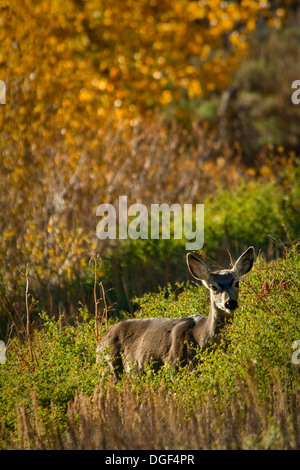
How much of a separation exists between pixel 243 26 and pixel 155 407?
22.3 m

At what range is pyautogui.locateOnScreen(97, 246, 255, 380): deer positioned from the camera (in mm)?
7152

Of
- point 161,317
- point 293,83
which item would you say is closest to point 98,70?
point 293,83

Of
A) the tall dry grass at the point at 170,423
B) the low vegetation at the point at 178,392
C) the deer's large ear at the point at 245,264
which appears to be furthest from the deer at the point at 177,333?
the tall dry grass at the point at 170,423

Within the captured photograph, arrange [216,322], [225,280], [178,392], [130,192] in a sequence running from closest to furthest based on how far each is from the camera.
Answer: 1. [178,392]
2. [225,280]
3. [216,322]
4. [130,192]

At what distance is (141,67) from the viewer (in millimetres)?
19688

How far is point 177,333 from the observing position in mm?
7336

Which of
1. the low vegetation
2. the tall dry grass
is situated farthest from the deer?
the tall dry grass

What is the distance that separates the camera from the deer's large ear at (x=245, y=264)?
7348mm

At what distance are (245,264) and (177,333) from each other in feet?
3.14

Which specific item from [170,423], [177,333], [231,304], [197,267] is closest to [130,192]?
[197,267]

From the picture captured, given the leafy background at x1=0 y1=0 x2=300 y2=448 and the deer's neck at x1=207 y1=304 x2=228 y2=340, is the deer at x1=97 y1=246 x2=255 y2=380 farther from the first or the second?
the leafy background at x1=0 y1=0 x2=300 y2=448

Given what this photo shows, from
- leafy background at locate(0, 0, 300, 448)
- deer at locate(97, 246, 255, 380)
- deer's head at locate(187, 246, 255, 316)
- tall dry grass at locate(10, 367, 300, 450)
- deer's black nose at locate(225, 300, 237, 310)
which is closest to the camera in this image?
tall dry grass at locate(10, 367, 300, 450)

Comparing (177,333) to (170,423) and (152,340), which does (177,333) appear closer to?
(152,340)

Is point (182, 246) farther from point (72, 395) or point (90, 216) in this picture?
point (72, 395)
